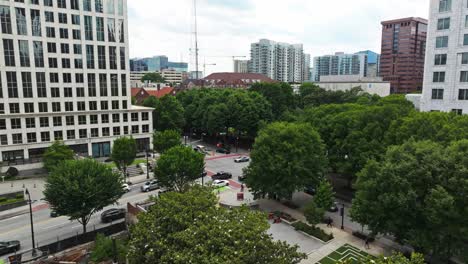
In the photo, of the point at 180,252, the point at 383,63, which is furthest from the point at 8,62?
the point at 383,63

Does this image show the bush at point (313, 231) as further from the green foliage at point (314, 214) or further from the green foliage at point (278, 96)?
the green foliage at point (278, 96)

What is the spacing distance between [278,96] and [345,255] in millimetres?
58242

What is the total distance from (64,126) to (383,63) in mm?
147480

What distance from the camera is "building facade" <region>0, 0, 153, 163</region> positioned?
5072cm

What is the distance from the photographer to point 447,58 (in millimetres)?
45719

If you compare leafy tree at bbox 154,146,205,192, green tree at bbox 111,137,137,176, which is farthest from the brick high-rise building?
leafy tree at bbox 154,146,205,192

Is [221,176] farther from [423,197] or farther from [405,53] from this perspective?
[405,53]

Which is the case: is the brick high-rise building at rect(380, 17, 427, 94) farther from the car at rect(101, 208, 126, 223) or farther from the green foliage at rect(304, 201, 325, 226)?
the car at rect(101, 208, 126, 223)

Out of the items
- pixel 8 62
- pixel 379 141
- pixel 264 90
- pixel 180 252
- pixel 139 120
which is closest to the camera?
pixel 180 252

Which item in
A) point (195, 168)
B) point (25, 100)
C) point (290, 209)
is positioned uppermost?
point (25, 100)

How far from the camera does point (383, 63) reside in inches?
6201

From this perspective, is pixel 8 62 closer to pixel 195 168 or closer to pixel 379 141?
pixel 195 168

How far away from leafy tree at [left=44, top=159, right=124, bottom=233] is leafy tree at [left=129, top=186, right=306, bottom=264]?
1130cm

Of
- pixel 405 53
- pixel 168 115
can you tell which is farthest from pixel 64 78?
pixel 405 53
